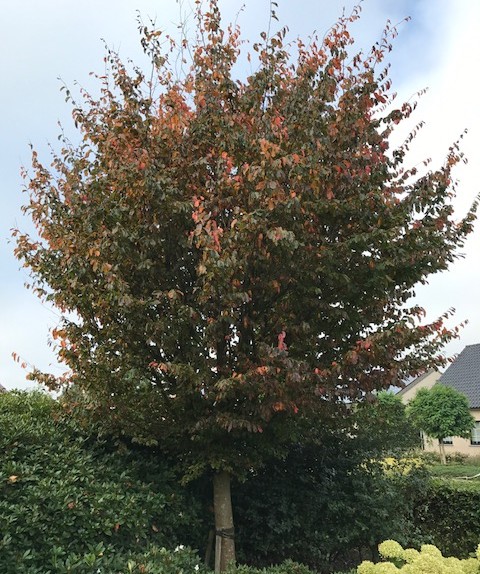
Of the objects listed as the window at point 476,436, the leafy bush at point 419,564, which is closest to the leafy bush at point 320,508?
the leafy bush at point 419,564

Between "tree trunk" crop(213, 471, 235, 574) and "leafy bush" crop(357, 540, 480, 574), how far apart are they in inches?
67.8

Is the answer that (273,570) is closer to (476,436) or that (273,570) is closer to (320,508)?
(320,508)

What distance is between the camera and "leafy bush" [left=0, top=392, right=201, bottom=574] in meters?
4.29

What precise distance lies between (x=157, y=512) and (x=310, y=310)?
98.6 inches

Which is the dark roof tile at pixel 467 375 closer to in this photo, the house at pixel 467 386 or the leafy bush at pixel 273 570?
the house at pixel 467 386

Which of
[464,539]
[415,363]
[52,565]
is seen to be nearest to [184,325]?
[52,565]

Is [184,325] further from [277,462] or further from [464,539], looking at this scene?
[464,539]

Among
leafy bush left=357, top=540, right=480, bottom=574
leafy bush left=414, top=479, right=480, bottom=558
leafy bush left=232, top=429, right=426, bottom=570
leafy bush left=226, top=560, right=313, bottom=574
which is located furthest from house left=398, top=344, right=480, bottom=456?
leafy bush left=226, top=560, right=313, bottom=574

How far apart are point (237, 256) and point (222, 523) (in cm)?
296

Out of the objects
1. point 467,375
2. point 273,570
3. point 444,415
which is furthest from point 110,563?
point 467,375

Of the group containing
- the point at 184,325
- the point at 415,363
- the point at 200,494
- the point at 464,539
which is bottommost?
the point at 464,539

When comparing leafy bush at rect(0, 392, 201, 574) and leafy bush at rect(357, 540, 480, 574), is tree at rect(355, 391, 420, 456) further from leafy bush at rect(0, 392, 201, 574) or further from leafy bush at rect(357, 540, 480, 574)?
leafy bush at rect(0, 392, 201, 574)

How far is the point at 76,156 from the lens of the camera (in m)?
6.16

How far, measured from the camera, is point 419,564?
160 inches
